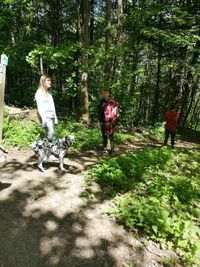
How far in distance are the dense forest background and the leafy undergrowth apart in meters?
6.19

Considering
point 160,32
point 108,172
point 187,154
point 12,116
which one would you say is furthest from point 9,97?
point 108,172

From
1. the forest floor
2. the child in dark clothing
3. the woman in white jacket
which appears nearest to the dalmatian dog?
the woman in white jacket

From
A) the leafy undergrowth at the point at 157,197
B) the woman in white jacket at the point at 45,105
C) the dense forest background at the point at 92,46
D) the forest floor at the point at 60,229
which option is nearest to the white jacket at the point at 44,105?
the woman in white jacket at the point at 45,105

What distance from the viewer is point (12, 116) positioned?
37.7ft

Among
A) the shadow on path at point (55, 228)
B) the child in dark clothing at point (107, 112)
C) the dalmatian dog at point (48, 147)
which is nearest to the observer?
the shadow on path at point (55, 228)

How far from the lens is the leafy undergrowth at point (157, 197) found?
5.15 m

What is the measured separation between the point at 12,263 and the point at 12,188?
2.21 meters

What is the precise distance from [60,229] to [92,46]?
11.2 metres

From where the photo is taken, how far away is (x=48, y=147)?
7023 mm

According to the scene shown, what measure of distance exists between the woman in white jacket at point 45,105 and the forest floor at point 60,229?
1129 mm

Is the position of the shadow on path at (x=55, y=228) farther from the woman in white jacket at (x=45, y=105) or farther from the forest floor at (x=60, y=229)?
the woman in white jacket at (x=45, y=105)

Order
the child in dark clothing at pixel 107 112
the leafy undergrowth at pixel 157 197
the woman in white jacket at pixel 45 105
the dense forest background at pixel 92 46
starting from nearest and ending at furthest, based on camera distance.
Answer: the leafy undergrowth at pixel 157 197 < the woman in white jacket at pixel 45 105 < the child in dark clothing at pixel 107 112 < the dense forest background at pixel 92 46

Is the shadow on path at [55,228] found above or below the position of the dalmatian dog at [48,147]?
below

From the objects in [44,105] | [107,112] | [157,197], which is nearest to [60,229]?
[157,197]
